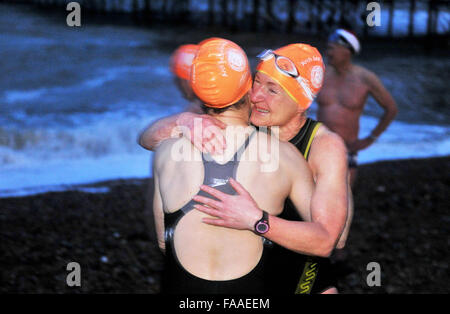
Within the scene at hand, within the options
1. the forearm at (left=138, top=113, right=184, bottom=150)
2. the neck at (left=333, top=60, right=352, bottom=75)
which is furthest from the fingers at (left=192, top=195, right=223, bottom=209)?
the neck at (left=333, top=60, right=352, bottom=75)

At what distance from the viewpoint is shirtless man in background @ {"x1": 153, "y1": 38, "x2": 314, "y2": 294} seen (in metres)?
2.20

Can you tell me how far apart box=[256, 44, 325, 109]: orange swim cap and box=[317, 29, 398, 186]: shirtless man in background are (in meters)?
3.62

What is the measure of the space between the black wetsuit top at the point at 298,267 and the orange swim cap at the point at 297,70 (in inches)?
7.3

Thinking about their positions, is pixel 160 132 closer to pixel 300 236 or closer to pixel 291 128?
pixel 291 128

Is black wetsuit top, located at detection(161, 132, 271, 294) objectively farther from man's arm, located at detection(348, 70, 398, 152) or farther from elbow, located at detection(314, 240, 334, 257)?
man's arm, located at detection(348, 70, 398, 152)

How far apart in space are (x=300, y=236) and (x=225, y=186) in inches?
15.2

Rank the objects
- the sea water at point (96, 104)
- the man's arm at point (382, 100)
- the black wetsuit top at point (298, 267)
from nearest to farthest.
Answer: the black wetsuit top at point (298, 267), the man's arm at point (382, 100), the sea water at point (96, 104)

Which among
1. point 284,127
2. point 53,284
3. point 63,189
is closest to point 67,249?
point 53,284

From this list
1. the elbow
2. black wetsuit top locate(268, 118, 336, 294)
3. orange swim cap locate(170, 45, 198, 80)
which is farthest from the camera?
orange swim cap locate(170, 45, 198, 80)

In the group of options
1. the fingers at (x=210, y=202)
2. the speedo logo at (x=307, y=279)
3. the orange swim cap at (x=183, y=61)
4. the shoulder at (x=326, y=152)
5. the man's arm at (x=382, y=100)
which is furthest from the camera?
the man's arm at (x=382, y=100)

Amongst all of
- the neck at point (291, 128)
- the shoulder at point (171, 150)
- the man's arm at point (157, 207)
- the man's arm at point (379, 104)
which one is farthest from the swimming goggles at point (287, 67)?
the man's arm at point (379, 104)

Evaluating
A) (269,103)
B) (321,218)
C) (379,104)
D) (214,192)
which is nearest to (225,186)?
(214,192)

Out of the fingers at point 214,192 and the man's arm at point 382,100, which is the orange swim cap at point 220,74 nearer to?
the fingers at point 214,192

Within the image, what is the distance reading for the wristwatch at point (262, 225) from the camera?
2.16 metres
